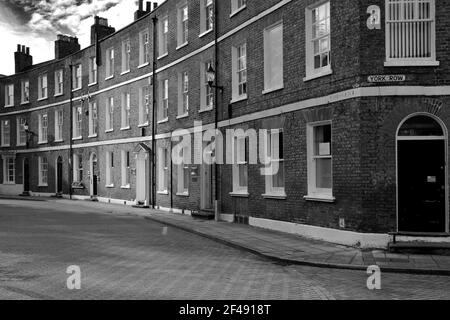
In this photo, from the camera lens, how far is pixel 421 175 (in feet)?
41.7

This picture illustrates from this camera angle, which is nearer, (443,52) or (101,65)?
(443,52)

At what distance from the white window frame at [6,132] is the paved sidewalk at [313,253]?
32859 millimetres

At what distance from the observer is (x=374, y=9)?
12.8 m

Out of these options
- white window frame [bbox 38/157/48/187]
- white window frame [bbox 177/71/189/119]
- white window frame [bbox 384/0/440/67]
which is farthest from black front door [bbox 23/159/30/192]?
white window frame [bbox 384/0/440/67]

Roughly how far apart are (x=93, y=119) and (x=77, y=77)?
13.6ft

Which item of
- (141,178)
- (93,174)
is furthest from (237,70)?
(93,174)

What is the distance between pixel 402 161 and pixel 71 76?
2971cm

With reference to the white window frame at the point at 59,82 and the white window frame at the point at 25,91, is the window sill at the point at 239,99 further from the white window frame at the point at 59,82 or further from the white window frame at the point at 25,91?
the white window frame at the point at 25,91

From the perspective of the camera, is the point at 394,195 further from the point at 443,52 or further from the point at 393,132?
the point at 443,52

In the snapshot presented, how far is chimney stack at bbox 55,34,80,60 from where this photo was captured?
41.8 metres

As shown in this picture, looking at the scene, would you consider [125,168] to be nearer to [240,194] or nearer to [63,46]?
[240,194]

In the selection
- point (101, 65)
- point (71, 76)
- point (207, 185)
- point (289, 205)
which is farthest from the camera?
point (71, 76)

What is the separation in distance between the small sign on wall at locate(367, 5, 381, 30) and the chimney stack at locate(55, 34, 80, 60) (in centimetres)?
3363
